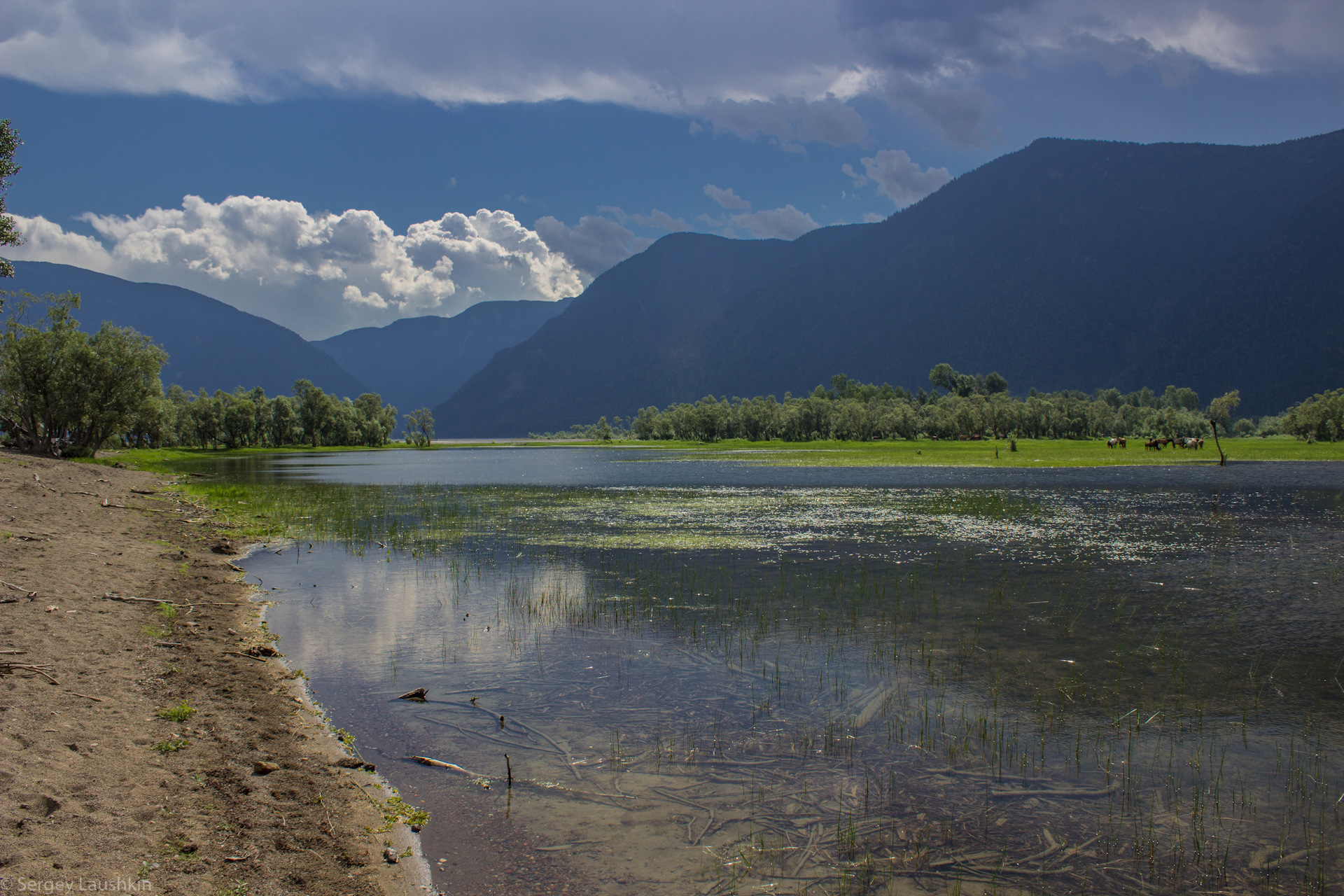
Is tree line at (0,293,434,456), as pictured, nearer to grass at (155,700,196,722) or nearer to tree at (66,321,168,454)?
tree at (66,321,168,454)

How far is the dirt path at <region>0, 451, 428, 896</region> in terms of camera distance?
634cm

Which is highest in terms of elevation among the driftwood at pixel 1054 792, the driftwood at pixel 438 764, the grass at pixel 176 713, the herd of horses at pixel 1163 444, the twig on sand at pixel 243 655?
the herd of horses at pixel 1163 444

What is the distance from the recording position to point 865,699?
12102mm

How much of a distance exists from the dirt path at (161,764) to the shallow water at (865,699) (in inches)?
52.9

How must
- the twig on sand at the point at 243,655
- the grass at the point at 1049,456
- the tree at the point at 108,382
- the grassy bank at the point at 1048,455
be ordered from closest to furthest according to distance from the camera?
the twig on sand at the point at 243,655 < the tree at the point at 108,382 < the grass at the point at 1049,456 < the grassy bank at the point at 1048,455

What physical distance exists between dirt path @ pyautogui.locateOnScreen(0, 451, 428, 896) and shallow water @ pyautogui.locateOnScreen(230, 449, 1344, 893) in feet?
4.41

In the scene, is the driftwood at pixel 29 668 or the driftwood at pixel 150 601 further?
the driftwood at pixel 150 601

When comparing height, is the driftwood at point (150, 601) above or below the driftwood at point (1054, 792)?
above

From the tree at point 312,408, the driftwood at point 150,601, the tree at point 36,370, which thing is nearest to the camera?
the driftwood at point 150,601

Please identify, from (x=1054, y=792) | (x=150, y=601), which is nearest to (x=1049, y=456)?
(x=1054, y=792)

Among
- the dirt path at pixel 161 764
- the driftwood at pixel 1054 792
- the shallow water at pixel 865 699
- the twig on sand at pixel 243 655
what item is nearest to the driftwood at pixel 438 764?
the shallow water at pixel 865 699

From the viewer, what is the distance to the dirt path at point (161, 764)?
634 centimetres

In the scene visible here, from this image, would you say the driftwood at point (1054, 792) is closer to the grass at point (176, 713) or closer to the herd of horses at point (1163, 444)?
the grass at point (176, 713)

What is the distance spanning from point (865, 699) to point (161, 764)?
1036 cm
